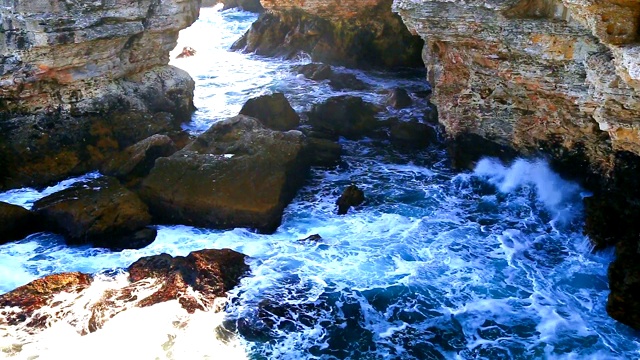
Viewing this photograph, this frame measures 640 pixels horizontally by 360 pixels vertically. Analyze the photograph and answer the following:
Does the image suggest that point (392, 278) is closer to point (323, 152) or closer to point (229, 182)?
point (229, 182)

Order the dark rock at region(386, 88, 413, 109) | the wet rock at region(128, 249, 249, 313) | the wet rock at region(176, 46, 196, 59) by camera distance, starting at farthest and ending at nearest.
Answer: the wet rock at region(176, 46, 196, 59) < the dark rock at region(386, 88, 413, 109) < the wet rock at region(128, 249, 249, 313)

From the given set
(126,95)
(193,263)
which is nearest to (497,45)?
A: (193,263)

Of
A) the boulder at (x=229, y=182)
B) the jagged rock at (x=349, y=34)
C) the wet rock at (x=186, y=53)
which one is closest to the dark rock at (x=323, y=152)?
the boulder at (x=229, y=182)

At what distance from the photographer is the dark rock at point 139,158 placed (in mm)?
16203

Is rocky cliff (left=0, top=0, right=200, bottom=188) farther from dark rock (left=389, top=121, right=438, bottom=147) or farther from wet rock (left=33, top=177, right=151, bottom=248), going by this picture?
dark rock (left=389, top=121, right=438, bottom=147)

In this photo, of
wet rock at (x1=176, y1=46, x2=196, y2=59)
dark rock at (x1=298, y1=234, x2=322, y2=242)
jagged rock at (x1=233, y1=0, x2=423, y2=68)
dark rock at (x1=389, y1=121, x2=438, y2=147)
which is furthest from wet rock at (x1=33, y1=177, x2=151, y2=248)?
wet rock at (x1=176, y1=46, x2=196, y2=59)

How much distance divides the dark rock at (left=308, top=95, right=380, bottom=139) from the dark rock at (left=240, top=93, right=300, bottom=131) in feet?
2.60

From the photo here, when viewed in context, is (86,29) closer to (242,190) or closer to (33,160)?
Result: (33,160)

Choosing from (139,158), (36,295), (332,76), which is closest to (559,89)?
(139,158)

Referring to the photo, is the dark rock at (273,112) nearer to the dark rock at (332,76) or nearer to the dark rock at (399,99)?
the dark rock at (399,99)

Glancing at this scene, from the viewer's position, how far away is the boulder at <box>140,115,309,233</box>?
14336 mm

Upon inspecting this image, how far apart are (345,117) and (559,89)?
7.84 metres

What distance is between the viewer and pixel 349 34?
2644 centimetres

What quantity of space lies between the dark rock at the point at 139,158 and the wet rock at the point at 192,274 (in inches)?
172
